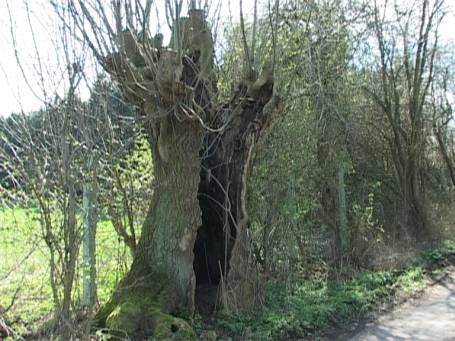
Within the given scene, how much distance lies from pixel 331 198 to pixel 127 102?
19.7ft

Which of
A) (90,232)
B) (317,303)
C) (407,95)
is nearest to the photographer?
(90,232)

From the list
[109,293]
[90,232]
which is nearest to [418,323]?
[109,293]

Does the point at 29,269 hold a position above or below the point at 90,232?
below

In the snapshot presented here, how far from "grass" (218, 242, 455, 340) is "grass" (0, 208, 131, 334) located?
167 centimetres

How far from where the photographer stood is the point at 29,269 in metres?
7.20

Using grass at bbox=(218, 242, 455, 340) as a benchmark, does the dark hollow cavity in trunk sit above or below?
above

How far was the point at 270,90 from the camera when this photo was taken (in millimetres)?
7660

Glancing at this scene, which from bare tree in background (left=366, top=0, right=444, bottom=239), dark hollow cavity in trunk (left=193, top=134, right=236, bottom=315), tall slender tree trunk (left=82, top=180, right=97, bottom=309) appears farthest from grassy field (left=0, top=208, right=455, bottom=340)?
bare tree in background (left=366, top=0, right=444, bottom=239)

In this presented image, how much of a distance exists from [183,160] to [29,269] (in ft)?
7.97

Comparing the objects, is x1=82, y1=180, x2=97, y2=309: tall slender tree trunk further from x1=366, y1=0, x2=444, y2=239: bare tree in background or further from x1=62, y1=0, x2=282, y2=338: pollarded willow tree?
x1=366, y1=0, x2=444, y2=239: bare tree in background

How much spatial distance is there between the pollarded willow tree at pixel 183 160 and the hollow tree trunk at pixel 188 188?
14 mm

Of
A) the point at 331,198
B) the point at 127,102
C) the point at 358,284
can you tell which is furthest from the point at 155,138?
the point at 331,198

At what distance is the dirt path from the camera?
7.41m

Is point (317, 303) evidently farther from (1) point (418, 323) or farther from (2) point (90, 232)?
(2) point (90, 232)
